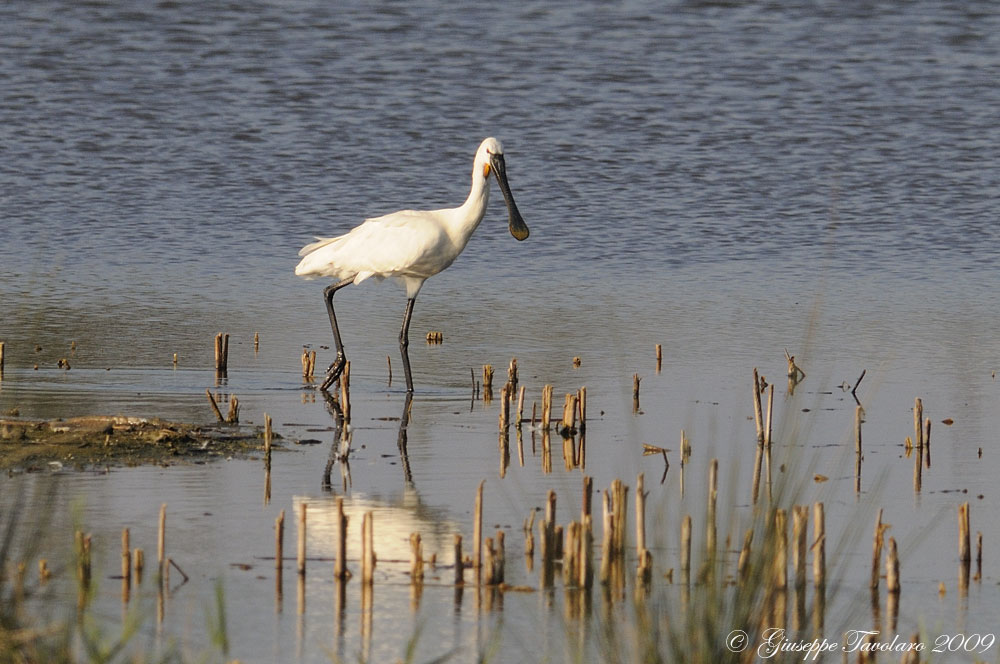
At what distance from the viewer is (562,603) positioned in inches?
237

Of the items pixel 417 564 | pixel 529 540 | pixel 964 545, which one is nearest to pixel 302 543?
pixel 417 564

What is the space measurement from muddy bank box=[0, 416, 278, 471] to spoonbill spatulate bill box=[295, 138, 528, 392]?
2.53 m

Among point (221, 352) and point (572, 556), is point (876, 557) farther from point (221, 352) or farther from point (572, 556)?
point (221, 352)

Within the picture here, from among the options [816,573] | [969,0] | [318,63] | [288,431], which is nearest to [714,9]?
[969,0]

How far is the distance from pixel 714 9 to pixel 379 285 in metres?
12.3

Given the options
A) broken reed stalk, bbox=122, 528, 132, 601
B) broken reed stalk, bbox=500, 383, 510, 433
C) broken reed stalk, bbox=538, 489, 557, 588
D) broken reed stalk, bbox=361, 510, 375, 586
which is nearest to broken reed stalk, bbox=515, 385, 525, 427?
broken reed stalk, bbox=500, 383, 510, 433

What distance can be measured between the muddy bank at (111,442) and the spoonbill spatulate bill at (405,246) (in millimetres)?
2529

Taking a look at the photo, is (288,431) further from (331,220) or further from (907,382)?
(331,220)

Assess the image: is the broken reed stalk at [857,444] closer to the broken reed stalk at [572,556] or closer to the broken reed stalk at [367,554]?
the broken reed stalk at [572,556]

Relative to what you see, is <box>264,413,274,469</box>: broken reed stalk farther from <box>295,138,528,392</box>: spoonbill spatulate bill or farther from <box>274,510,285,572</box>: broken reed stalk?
<box>295,138,528,392</box>: spoonbill spatulate bill

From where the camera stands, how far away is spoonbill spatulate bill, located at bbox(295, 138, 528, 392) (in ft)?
36.8

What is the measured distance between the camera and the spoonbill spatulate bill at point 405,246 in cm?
1121

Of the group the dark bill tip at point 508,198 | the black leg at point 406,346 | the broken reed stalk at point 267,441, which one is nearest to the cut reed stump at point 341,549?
the broken reed stalk at point 267,441

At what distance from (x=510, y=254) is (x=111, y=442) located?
24.5 ft
